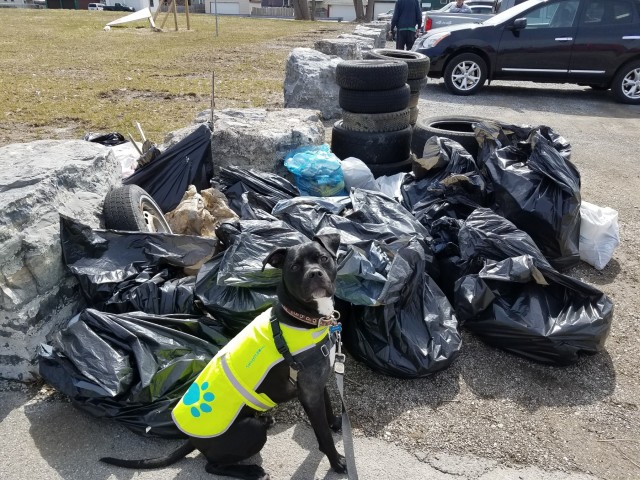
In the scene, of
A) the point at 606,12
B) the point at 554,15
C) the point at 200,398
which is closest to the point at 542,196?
the point at 200,398

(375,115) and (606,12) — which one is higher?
(606,12)

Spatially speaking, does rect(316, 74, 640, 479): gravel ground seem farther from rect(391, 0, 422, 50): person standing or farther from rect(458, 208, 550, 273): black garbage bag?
rect(391, 0, 422, 50): person standing

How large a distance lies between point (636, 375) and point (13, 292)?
3676 mm

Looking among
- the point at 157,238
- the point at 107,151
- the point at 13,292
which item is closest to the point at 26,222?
the point at 13,292

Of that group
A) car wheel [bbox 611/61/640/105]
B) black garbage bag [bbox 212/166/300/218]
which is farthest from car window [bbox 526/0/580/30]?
black garbage bag [bbox 212/166/300/218]

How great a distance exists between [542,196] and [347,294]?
76.1 inches

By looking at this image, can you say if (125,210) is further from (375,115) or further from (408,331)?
(375,115)

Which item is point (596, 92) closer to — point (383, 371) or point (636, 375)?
point (636, 375)

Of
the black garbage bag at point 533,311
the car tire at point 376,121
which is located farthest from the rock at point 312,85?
the black garbage bag at point 533,311

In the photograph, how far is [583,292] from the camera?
10.7ft

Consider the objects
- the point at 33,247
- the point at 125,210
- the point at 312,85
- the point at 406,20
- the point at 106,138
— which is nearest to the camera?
→ the point at 33,247

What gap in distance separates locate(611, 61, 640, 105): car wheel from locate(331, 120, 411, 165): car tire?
21.7 ft

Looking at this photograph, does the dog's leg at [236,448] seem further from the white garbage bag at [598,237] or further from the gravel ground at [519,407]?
the white garbage bag at [598,237]

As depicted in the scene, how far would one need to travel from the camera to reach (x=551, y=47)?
967 centimetres
